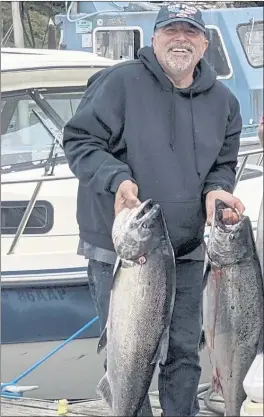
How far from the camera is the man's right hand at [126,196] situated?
2859mm

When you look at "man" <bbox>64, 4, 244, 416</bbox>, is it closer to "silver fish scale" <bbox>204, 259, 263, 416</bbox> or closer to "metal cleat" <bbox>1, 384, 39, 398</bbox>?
"silver fish scale" <bbox>204, 259, 263, 416</bbox>

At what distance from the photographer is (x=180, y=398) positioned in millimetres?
3480

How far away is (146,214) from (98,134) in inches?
18.3

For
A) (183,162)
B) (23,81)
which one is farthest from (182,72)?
(23,81)

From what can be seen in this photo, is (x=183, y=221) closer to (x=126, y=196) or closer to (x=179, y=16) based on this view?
(x=126, y=196)

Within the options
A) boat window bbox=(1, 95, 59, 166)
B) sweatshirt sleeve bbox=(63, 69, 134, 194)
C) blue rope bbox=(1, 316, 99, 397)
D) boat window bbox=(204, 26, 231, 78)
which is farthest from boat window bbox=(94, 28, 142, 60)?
sweatshirt sleeve bbox=(63, 69, 134, 194)

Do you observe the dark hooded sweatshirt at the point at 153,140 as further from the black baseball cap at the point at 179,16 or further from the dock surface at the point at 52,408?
the dock surface at the point at 52,408

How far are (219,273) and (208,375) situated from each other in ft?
6.61

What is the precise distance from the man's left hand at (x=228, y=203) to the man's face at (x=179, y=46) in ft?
1.59

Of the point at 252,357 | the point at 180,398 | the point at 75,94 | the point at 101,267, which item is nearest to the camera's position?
the point at 252,357

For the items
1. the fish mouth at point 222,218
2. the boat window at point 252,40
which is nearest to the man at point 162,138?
the fish mouth at point 222,218

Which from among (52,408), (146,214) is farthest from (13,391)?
(146,214)

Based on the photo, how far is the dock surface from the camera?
3.86 meters

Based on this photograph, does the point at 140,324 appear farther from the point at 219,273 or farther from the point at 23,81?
the point at 23,81
